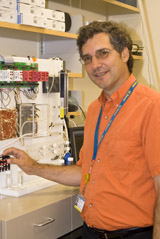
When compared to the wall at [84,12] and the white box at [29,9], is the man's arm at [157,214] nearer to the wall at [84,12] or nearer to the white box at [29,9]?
the white box at [29,9]

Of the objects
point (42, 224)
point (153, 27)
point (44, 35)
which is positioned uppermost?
point (153, 27)

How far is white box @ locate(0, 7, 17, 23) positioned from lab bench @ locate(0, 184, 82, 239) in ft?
3.15

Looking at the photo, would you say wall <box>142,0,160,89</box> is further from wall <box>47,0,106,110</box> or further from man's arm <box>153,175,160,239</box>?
man's arm <box>153,175,160,239</box>

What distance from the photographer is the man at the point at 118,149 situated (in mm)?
1452

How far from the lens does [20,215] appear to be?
5.41 ft

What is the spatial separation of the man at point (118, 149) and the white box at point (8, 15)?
0.48 meters

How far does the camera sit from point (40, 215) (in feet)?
5.78

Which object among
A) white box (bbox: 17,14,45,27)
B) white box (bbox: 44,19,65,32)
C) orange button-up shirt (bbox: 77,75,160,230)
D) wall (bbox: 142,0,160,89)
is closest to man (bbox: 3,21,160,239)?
orange button-up shirt (bbox: 77,75,160,230)

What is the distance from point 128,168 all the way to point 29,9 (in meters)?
1.11

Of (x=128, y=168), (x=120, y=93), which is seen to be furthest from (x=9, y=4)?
(x=128, y=168)

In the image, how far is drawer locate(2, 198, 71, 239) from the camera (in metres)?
1.62

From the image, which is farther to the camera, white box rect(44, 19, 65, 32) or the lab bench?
white box rect(44, 19, 65, 32)

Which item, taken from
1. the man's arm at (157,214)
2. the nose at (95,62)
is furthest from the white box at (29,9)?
the man's arm at (157,214)

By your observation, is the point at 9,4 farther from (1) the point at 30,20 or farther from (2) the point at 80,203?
(2) the point at 80,203
